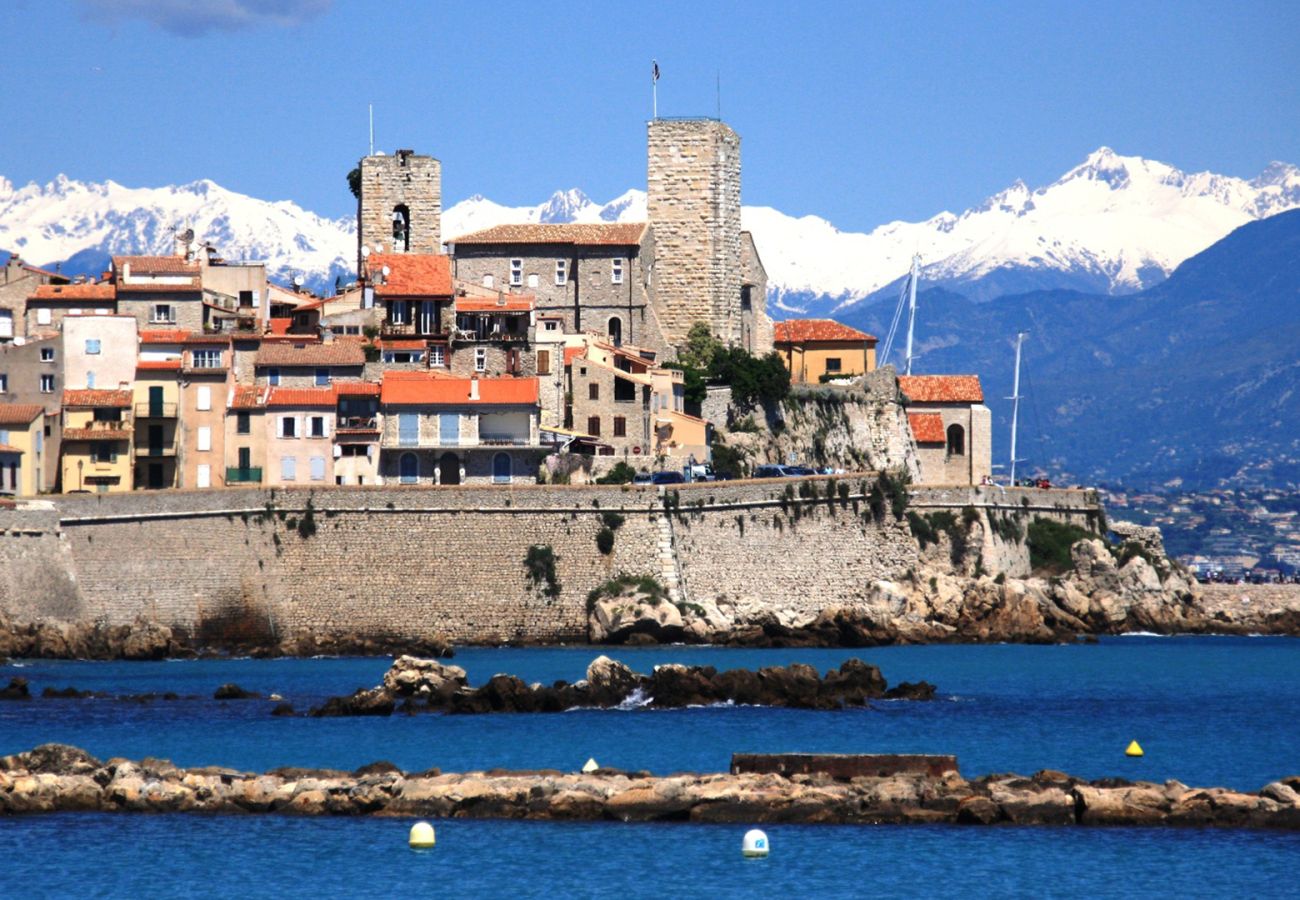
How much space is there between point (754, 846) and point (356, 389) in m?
36.4

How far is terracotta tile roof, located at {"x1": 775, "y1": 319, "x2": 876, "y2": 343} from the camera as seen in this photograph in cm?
8975

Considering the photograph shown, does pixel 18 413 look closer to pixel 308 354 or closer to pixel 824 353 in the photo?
pixel 308 354

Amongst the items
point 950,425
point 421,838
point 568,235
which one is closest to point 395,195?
point 568,235

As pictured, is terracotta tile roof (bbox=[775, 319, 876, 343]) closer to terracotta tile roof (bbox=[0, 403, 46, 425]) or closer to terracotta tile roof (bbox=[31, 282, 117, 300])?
terracotta tile roof (bbox=[31, 282, 117, 300])

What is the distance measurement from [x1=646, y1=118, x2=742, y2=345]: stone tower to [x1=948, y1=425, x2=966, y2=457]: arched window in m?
8.87

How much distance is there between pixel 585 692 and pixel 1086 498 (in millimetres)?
33685

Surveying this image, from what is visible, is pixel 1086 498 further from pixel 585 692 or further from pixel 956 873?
pixel 956 873

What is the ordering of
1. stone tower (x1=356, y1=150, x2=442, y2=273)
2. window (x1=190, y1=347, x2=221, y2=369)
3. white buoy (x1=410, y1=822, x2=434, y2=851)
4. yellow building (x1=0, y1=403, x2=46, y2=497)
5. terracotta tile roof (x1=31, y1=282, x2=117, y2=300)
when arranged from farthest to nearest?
stone tower (x1=356, y1=150, x2=442, y2=273)
terracotta tile roof (x1=31, y1=282, x2=117, y2=300)
window (x1=190, y1=347, x2=221, y2=369)
yellow building (x1=0, y1=403, x2=46, y2=497)
white buoy (x1=410, y1=822, x2=434, y2=851)

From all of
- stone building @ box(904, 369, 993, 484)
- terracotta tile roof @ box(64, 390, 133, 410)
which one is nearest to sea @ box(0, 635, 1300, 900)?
terracotta tile roof @ box(64, 390, 133, 410)

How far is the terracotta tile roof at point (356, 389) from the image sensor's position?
70375mm

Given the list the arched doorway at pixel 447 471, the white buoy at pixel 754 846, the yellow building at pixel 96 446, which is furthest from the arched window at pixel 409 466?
the white buoy at pixel 754 846

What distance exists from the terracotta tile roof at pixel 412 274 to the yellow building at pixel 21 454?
11458mm

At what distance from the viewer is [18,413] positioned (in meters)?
69.2

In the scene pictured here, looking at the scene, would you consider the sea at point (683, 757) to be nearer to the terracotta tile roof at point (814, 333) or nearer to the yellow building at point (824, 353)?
the yellow building at point (824, 353)
